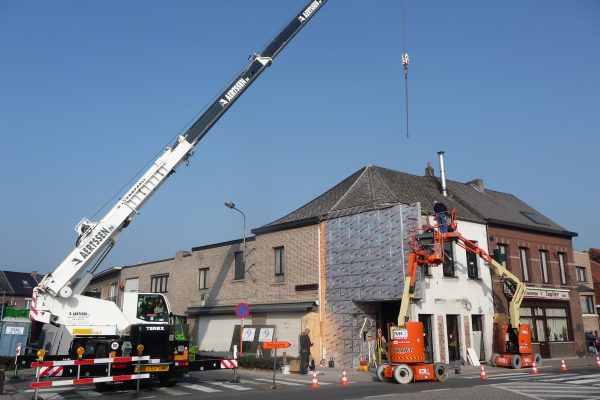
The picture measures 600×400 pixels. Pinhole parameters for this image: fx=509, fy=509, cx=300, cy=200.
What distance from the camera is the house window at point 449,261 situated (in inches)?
944

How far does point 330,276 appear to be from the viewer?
2422cm

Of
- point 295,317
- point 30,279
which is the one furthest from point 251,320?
point 30,279

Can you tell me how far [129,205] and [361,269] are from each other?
10978 mm

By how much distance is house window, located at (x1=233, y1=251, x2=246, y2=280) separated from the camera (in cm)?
2883

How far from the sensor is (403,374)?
16.1m

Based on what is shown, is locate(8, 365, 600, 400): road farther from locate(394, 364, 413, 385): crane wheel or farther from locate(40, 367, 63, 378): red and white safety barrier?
locate(40, 367, 63, 378): red and white safety barrier

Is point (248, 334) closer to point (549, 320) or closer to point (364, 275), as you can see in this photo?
point (364, 275)

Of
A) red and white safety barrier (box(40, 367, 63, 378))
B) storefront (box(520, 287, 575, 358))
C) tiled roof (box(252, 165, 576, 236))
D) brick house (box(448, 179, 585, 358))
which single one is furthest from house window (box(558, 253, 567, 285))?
red and white safety barrier (box(40, 367, 63, 378))

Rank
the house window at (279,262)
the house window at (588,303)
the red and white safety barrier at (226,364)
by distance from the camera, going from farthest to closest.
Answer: the house window at (588,303)
the house window at (279,262)
the red and white safety barrier at (226,364)

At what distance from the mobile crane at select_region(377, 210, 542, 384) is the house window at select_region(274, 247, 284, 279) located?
25.5 feet

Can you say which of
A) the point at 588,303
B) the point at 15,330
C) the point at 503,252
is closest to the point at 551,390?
the point at 503,252

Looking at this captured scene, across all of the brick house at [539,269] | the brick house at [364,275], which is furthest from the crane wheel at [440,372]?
the brick house at [539,269]

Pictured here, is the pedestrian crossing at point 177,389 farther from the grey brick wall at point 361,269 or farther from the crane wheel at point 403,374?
the grey brick wall at point 361,269

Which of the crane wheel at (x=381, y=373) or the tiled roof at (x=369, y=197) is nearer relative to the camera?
the crane wheel at (x=381, y=373)
